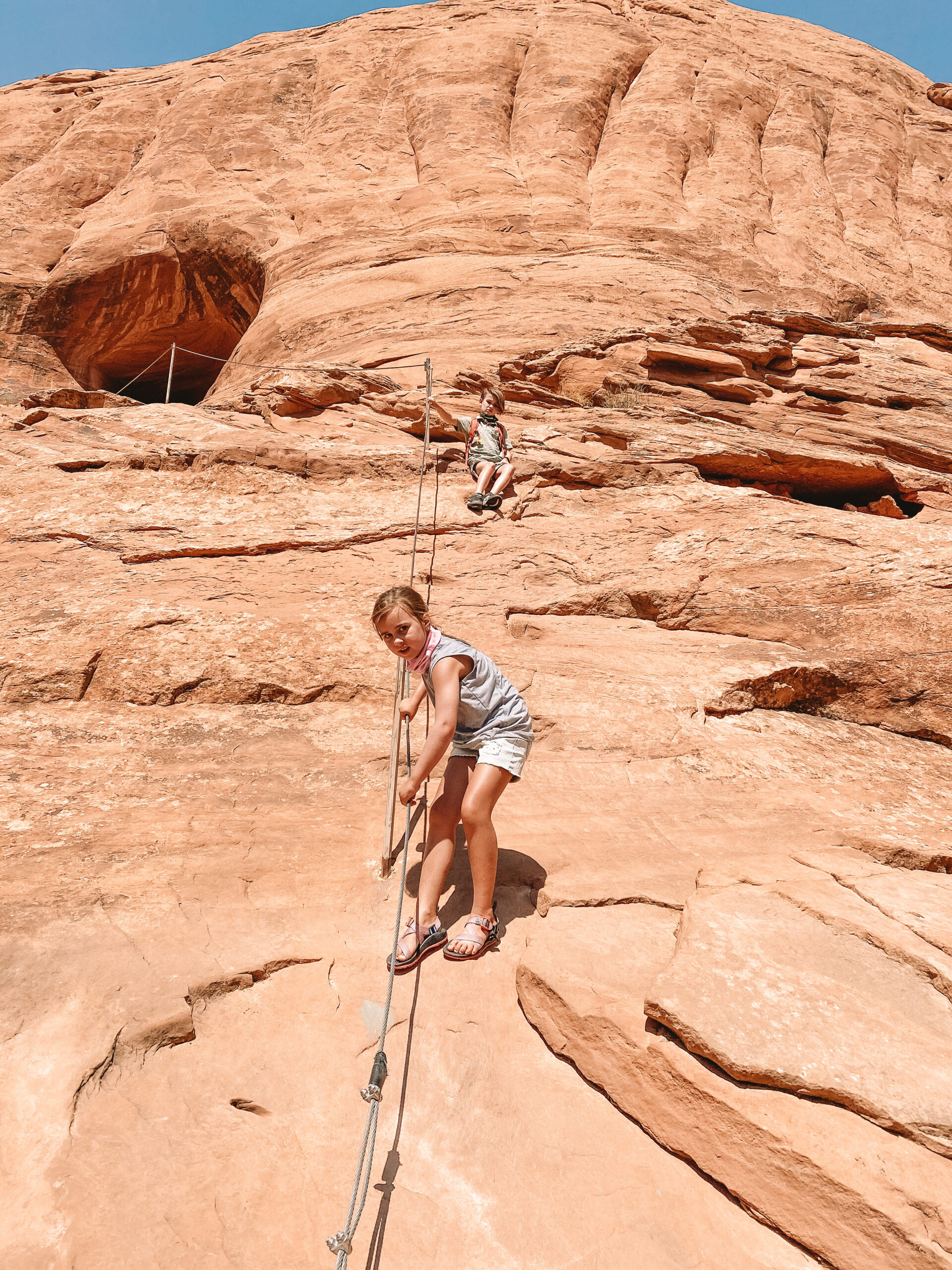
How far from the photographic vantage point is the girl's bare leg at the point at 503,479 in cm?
718

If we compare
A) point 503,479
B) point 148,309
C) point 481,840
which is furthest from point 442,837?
point 148,309

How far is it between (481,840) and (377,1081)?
3.38 feet

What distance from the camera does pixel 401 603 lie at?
3.40 meters

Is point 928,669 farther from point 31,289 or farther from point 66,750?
point 31,289

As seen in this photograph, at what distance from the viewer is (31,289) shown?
16156 mm

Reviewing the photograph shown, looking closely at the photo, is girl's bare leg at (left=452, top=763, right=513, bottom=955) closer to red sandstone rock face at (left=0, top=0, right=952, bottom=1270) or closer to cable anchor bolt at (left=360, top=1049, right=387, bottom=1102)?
red sandstone rock face at (left=0, top=0, right=952, bottom=1270)

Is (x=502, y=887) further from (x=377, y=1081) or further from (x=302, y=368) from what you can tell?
(x=302, y=368)

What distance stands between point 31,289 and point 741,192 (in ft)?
47.2

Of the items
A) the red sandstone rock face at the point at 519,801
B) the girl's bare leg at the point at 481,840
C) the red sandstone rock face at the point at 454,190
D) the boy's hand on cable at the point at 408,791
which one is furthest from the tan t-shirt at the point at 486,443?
the boy's hand on cable at the point at 408,791

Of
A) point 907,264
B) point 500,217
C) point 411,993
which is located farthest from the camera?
point 907,264

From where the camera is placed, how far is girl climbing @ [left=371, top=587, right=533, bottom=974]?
325 centimetres

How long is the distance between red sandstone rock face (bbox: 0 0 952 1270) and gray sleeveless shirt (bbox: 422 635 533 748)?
25.7 inches

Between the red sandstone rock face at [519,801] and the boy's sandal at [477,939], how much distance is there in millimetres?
63

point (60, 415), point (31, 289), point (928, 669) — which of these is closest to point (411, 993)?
point (928, 669)
